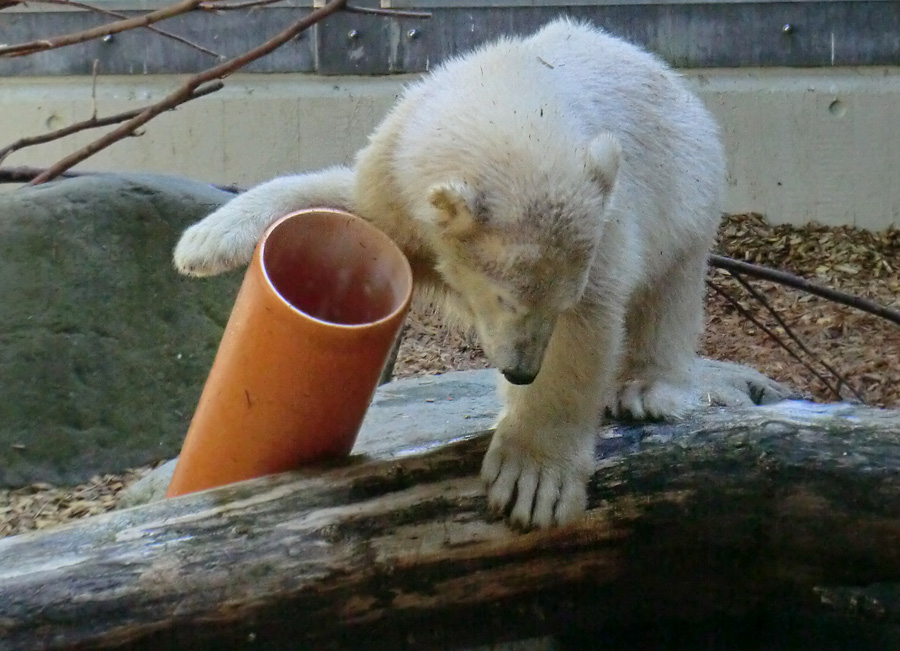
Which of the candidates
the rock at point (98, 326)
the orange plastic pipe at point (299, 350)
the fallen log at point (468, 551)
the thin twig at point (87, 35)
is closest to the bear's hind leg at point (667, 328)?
the fallen log at point (468, 551)

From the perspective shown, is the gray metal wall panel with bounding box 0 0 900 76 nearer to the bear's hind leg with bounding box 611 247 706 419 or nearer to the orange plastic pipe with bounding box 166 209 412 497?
Result: the bear's hind leg with bounding box 611 247 706 419

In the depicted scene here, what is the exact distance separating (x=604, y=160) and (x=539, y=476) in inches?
35.6

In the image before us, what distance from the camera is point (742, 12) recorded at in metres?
6.61

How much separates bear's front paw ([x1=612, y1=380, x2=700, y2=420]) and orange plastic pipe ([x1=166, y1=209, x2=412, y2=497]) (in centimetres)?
102

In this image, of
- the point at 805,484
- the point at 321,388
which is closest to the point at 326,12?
the point at 321,388

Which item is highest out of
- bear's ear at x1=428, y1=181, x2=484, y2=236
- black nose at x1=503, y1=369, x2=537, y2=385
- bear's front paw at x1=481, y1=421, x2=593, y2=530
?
bear's ear at x1=428, y1=181, x2=484, y2=236

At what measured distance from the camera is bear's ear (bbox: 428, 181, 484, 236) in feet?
8.06

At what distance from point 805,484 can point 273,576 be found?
58.9 inches

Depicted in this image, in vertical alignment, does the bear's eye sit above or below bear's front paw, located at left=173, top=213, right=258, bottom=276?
below

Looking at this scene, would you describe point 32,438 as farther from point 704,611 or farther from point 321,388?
point 704,611

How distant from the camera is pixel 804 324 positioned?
257 inches

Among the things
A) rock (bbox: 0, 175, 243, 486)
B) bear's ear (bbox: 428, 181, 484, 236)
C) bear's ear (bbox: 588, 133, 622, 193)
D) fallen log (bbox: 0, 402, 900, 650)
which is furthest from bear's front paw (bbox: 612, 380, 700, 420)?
rock (bbox: 0, 175, 243, 486)

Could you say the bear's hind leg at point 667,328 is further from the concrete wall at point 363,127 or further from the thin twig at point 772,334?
the concrete wall at point 363,127

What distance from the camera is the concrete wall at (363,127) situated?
6.71m
